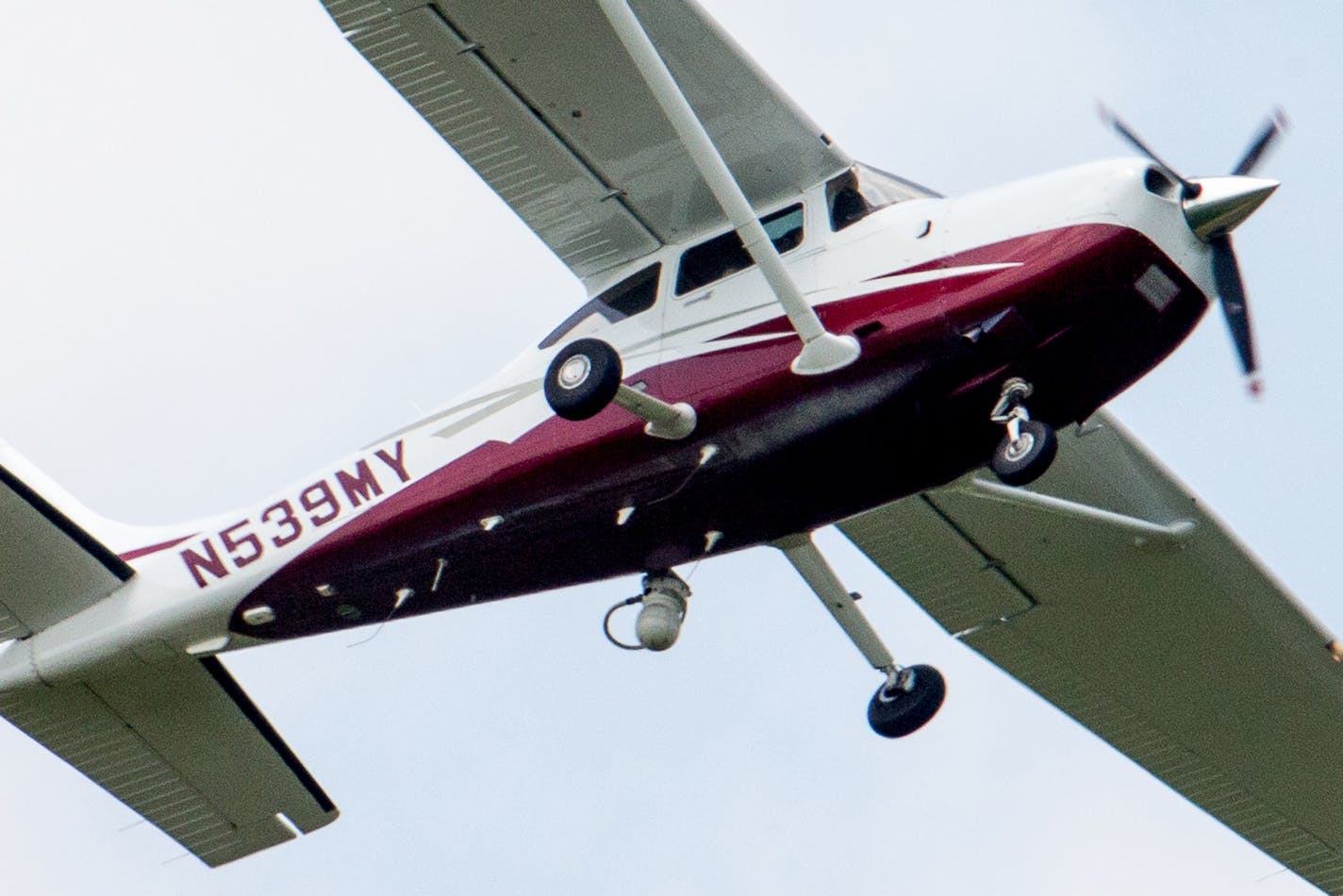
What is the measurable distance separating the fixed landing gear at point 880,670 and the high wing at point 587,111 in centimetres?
215

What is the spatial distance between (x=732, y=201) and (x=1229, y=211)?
265cm

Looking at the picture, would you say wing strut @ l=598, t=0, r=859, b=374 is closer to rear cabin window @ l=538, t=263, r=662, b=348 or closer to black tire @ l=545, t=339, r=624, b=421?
black tire @ l=545, t=339, r=624, b=421

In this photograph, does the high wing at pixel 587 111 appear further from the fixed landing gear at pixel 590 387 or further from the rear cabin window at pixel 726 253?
the fixed landing gear at pixel 590 387

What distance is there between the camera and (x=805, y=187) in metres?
13.9

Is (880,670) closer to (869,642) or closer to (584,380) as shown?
(869,642)

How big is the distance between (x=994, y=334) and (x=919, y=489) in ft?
3.77

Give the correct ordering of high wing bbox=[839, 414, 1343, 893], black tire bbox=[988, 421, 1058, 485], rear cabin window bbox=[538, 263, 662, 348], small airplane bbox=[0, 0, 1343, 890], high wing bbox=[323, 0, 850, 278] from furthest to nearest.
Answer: high wing bbox=[839, 414, 1343, 893]
rear cabin window bbox=[538, 263, 662, 348]
high wing bbox=[323, 0, 850, 278]
small airplane bbox=[0, 0, 1343, 890]
black tire bbox=[988, 421, 1058, 485]

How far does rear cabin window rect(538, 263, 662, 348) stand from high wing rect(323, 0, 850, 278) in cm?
26

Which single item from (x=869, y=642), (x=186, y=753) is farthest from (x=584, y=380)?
(x=186, y=753)

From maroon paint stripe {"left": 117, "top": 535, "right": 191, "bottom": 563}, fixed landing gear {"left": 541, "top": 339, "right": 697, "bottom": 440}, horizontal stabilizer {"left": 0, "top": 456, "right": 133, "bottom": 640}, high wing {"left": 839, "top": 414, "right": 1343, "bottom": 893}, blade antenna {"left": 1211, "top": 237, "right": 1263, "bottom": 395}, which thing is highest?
fixed landing gear {"left": 541, "top": 339, "right": 697, "bottom": 440}

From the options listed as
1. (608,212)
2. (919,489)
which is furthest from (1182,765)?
(608,212)

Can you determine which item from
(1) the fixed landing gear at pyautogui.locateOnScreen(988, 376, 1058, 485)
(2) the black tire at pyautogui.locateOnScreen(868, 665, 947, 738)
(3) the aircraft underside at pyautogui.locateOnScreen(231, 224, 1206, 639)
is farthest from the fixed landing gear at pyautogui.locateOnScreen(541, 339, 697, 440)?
(2) the black tire at pyautogui.locateOnScreen(868, 665, 947, 738)

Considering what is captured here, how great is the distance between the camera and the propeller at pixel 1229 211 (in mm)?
12500

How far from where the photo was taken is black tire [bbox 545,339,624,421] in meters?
12.5
